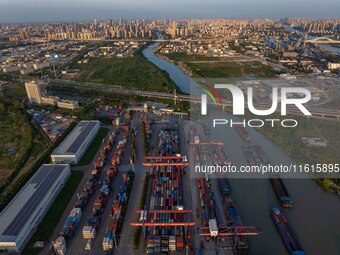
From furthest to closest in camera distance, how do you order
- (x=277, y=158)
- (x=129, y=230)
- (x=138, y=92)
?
(x=138, y=92) < (x=277, y=158) < (x=129, y=230)

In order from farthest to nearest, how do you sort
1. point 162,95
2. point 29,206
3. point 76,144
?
point 162,95, point 76,144, point 29,206

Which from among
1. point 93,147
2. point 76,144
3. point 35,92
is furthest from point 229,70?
point 76,144

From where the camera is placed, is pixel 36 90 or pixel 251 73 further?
pixel 251 73

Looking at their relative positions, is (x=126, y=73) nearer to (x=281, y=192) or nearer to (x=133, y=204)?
(x=133, y=204)

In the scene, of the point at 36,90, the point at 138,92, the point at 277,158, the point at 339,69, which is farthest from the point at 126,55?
the point at 277,158

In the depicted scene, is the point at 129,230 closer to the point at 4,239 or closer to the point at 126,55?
the point at 4,239

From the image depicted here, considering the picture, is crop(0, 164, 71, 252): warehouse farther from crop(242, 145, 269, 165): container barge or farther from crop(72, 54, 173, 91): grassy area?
crop(72, 54, 173, 91): grassy area
